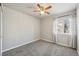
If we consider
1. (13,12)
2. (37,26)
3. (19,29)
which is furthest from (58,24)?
(13,12)

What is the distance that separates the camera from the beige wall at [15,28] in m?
2.62

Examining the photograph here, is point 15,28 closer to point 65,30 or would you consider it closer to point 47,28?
point 47,28

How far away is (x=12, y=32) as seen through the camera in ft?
9.53

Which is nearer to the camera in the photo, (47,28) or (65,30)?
(65,30)

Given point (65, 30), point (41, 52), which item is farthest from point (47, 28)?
point (41, 52)

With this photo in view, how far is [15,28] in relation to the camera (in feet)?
10.0

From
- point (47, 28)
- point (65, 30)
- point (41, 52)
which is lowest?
point (41, 52)

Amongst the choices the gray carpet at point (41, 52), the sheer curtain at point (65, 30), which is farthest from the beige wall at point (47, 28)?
the gray carpet at point (41, 52)

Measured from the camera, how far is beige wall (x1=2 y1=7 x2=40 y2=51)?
2616 millimetres

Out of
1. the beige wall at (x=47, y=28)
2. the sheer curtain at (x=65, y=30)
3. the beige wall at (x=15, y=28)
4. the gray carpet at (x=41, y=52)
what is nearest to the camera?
the gray carpet at (x=41, y=52)

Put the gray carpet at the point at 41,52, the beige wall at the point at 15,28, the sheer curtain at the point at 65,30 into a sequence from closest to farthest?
the gray carpet at the point at 41,52
the beige wall at the point at 15,28
the sheer curtain at the point at 65,30

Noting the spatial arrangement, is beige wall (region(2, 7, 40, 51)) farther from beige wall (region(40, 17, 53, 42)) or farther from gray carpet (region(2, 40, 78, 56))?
beige wall (region(40, 17, 53, 42))

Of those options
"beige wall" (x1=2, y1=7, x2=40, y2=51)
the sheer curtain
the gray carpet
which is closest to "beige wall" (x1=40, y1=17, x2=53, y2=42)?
the sheer curtain

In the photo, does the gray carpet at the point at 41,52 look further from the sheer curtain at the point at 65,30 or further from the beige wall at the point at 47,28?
the beige wall at the point at 47,28
